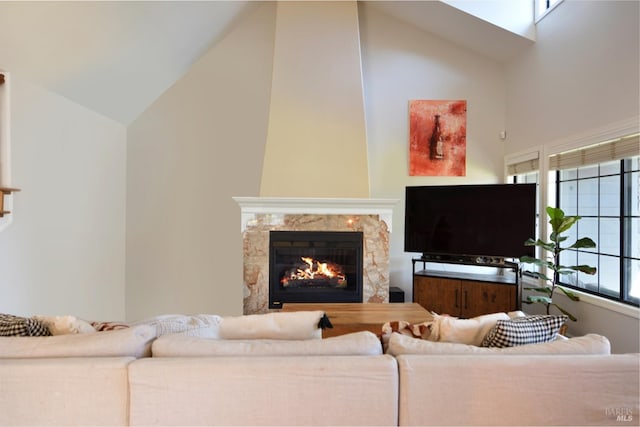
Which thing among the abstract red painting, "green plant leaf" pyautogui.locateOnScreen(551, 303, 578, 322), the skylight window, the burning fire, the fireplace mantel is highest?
the skylight window

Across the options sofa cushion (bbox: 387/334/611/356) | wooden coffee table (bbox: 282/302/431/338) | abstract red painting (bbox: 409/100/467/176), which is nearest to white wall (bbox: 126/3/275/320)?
wooden coffee table (bbox: 282/302/431/338)

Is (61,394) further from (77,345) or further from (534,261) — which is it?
(534,261)

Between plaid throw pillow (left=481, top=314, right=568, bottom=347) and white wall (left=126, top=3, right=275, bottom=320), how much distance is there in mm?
3399

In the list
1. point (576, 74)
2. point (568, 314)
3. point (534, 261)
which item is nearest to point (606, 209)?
point (534, 261)

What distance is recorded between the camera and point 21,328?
1.49m

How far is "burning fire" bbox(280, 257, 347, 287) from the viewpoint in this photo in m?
3.95

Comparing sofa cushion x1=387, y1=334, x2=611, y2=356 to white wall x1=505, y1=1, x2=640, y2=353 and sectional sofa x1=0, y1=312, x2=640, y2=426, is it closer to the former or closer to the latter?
sectional sofa x1=0, y1=312, x2=640, y2=426

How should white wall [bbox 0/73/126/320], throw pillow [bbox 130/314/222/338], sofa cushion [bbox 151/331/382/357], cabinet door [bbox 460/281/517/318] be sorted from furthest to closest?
cabinet door [bbox 460/281/517/318] < white wall [bbox 0/73/126/320] < throw pillow [bbox 130/314/222/338] < sofa cushion [bbox 151/331/382/357]

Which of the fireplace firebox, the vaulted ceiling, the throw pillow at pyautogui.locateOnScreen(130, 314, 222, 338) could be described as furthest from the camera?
the fireplace firebox

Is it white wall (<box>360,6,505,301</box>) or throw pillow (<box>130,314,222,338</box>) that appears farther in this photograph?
white wall (<box>360,6,505,301</box>)

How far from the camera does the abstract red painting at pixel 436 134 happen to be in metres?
4.51

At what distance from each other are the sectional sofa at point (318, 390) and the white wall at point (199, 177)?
3141 mm

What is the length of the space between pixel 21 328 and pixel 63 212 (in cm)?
222

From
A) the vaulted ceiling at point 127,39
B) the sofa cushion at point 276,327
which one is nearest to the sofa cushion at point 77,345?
the sofa cushion at point 276,327
